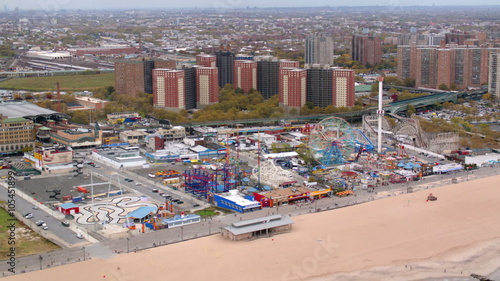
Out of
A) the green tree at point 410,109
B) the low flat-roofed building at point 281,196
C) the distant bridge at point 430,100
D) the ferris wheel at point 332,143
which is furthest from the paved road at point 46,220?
the green tree at point 410,109

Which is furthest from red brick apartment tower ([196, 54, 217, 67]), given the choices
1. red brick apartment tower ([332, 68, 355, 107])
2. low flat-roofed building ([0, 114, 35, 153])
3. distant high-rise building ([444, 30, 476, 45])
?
distant high-rise building ([444, 30, 476, 45])

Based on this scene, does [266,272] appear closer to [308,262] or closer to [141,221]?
[308,262]

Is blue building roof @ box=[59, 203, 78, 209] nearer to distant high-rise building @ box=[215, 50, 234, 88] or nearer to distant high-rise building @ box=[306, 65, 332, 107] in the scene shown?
distant high-rise building @ box=[306, 65, 332, 107]

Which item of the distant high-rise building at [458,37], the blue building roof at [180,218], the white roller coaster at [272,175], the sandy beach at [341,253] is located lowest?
the sandy beach at [341,253]

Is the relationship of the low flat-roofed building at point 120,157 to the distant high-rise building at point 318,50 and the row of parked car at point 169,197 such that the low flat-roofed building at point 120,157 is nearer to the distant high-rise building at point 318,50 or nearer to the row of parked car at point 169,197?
the row of parked car at point 169,197

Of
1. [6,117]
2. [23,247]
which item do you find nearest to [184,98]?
[6,117]

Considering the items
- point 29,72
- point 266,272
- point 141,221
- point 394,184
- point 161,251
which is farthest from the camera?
point 29,72
